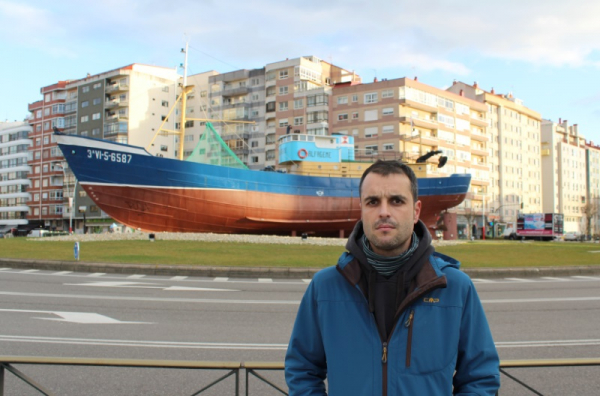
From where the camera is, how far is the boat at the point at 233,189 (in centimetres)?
2638

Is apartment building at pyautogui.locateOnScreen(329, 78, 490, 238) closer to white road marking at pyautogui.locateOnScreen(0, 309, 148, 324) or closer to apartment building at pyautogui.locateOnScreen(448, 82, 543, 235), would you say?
apartment building at pyautogui.locateOnScreen(448, 82, 543, 235)

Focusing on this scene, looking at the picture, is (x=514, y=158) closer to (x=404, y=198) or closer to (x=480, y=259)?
(x=480, y=259)

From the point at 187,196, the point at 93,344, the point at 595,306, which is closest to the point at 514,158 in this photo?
the point at 187,196

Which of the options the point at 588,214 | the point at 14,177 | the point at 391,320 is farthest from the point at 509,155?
the point at 391,320

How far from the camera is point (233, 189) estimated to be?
29516mm

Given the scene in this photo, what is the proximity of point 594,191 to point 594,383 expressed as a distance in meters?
135

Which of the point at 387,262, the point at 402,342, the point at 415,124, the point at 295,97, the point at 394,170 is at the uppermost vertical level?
the point at 295,97

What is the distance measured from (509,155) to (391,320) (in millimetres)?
97846

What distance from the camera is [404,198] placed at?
8.07 ft

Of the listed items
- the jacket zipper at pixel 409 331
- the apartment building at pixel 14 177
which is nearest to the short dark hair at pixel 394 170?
the jacket zipper at pixel 409 331

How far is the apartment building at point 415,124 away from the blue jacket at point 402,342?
58197 millimetres

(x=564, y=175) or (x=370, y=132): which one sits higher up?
(x=370, y=132)

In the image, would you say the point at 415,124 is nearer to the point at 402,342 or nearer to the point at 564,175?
the point at 564,175

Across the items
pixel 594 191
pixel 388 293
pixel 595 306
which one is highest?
pixel 594 191
